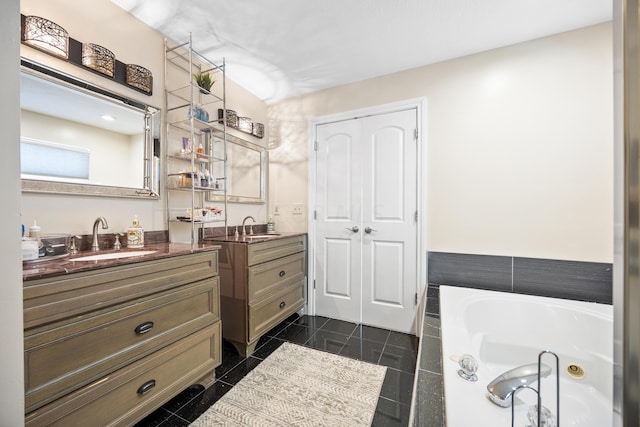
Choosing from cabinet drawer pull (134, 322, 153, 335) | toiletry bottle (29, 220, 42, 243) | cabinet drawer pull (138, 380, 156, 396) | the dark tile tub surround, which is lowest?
cabinet drawer pull (138, 380, 156, 396)

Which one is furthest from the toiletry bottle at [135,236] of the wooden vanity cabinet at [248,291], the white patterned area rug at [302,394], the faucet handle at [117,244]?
the white patterned area rug at [302,394]

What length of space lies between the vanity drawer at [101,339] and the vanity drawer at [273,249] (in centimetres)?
51

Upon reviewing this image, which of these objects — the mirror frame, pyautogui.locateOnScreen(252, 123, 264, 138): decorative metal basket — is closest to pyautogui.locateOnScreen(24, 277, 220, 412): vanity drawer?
the mirror frame

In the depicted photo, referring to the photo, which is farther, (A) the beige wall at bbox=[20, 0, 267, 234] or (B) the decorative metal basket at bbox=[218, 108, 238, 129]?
(B) the decorative metal basket at bbox=[218, 108, 238, 129]

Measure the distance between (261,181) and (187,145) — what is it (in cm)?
95

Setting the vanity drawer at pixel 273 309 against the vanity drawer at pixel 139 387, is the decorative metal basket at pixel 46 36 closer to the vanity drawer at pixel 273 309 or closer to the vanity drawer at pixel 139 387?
the vanity drawer at pixel 139 387

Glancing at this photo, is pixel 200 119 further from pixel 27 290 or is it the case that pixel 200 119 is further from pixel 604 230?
pixel 604 230

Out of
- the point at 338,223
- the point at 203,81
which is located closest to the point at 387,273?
the point at 338,223

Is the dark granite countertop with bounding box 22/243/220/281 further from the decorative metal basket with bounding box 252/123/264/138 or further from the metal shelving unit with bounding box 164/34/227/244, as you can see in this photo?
the decorative metal basket with bounding box 252/123/264/138

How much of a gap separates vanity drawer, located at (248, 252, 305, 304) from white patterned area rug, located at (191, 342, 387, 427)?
49 centimetres

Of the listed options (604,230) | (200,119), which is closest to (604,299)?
(604,230)

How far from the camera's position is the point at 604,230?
1.79 metres

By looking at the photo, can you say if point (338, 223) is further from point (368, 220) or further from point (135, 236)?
point (135, 236)

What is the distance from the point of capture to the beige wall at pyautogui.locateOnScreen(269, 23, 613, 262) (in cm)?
181
